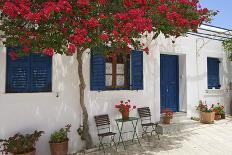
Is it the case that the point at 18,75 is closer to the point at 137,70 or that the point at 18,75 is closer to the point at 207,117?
the point at 137,70

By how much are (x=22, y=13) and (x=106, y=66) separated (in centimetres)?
382

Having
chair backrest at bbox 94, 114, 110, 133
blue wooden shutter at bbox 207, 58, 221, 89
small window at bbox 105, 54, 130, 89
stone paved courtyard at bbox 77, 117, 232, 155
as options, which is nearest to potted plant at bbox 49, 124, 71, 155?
stone paved courtyard at bbox 77, 117, 232, 155

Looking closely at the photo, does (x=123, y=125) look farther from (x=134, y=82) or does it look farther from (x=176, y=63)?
(x=176, y=63)

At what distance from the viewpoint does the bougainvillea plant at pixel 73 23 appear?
5504mm

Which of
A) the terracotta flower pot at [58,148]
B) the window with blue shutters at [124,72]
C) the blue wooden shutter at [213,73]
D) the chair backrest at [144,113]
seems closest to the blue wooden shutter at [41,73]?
the terracotta flower pot at [58,148]

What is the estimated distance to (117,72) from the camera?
29.7ft

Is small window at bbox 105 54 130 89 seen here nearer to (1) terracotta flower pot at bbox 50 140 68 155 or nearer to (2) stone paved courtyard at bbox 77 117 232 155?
(2) stone paved courtyard at bbox 77 117 232 155

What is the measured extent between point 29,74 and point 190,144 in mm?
4882

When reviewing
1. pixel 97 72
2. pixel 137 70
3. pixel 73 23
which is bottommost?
pixel 97 72

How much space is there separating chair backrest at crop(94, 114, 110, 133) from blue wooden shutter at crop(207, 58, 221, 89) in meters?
6.04

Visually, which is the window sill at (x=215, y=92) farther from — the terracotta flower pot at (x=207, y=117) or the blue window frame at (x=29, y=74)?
the blue window frame at (x=29, y=74)

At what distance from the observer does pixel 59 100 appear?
24.9 ft

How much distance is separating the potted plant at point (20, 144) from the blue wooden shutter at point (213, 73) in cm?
851

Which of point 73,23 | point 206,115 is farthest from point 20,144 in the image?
point 206,115
